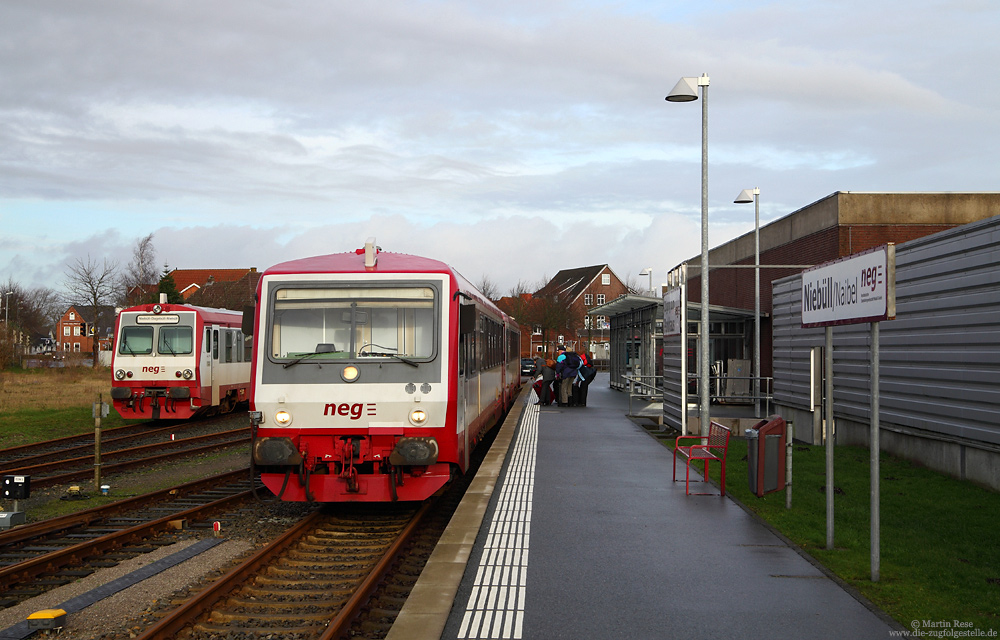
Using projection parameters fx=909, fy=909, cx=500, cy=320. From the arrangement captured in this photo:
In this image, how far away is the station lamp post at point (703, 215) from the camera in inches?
631

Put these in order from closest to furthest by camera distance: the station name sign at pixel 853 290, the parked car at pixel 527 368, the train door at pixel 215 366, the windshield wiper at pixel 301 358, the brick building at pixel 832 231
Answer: the station name sign at pixel 853 290 → the windshield wiper at pixel 301 358 → the train door at pixel 215 366 → the brick building at pixel 832 231 → the parked car at pixel 527 368

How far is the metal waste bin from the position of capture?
401 inches

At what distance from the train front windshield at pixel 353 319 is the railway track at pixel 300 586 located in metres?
1.89

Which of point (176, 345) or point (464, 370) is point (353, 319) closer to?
point (464, 370)

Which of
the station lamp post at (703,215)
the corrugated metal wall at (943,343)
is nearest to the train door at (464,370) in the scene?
the station lamp post at (703,215)

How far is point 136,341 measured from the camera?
21906 mm

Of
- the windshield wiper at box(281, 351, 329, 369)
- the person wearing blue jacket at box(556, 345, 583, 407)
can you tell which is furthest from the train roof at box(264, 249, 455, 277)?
the person wearing blue jacket at box(556, 345, 583, 407)

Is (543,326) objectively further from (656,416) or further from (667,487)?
(667,487)

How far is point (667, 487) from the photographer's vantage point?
459 inches

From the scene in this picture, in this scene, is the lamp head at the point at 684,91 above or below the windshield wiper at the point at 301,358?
above

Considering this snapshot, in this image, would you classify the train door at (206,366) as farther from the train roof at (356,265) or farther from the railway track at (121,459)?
the train roof at (356,265)

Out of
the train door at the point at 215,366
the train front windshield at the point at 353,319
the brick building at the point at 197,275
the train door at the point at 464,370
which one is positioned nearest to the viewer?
the train front windshield at the point at 353,319

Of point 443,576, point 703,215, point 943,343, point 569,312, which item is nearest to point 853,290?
point 443,576

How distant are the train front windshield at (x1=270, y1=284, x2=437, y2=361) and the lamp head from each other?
26.8 ft
